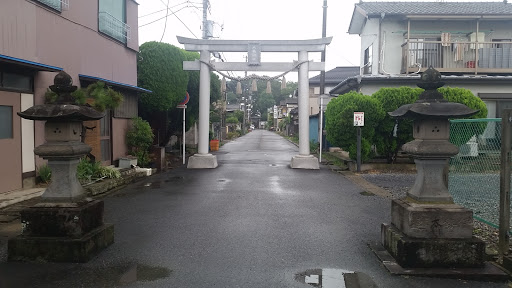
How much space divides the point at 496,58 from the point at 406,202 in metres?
17.2

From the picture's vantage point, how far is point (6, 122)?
8586 mm

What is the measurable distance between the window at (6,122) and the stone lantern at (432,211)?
8443 millimetres

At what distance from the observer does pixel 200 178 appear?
13.0 m

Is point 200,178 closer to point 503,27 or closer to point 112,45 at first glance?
point 112,45

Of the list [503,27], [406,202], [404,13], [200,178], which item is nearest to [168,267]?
[406,202]

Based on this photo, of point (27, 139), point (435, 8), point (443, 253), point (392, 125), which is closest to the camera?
point (443, 253)

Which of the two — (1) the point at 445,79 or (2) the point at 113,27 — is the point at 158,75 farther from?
(1) the point at 445,79

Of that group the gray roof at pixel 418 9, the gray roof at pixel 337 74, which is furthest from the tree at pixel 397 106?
the gray roof at pixel 337 74

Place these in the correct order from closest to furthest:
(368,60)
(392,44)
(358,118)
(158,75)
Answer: (358,118) < (158,75) < (392,44) < (368,60)

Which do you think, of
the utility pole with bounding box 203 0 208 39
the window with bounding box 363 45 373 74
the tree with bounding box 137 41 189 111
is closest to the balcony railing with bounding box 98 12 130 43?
the tree with bounding box 137 41 189 111

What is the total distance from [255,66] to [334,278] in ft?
Answer: 40.8

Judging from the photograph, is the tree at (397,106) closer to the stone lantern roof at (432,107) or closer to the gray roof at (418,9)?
the gray roof at (418,9)

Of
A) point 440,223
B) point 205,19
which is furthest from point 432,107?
point 205,19

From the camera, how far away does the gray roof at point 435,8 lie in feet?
64.3
